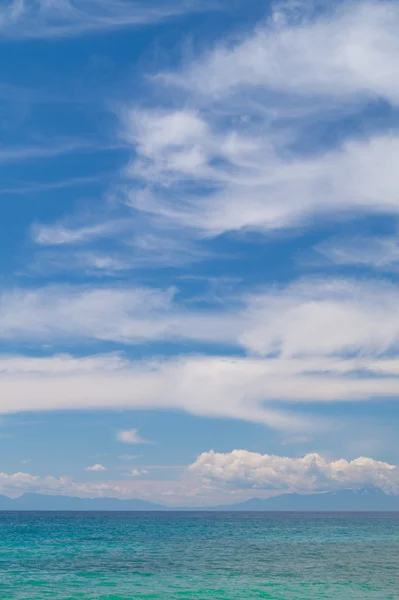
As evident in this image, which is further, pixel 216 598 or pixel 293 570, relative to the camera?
pixel 293 570


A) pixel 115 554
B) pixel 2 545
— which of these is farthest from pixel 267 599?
pixel 2 545

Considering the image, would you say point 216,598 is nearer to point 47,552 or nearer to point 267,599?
point 267,599

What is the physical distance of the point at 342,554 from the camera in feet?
223

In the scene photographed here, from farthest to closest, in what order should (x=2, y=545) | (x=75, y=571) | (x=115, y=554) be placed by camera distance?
(x=2, y=545), (x=115, y=554), (x=75, y=571)

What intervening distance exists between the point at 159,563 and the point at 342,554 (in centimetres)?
2222

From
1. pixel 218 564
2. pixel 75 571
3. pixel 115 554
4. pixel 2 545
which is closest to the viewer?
pixel 75 571

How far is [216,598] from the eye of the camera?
3838 centimetres

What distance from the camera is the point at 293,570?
51.7 meters

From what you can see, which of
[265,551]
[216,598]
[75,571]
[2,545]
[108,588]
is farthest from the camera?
[2,545]

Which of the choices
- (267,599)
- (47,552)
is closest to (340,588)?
(267,599)

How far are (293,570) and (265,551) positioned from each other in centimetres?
1956

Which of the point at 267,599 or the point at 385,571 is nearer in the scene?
the point at 267,599

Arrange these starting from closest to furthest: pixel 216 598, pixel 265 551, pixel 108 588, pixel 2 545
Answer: pixel 216 598, pixel 108 588, pixel 265 551, pixel 2 545

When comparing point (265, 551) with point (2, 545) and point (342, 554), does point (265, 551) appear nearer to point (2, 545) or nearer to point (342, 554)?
point (342, 554)
